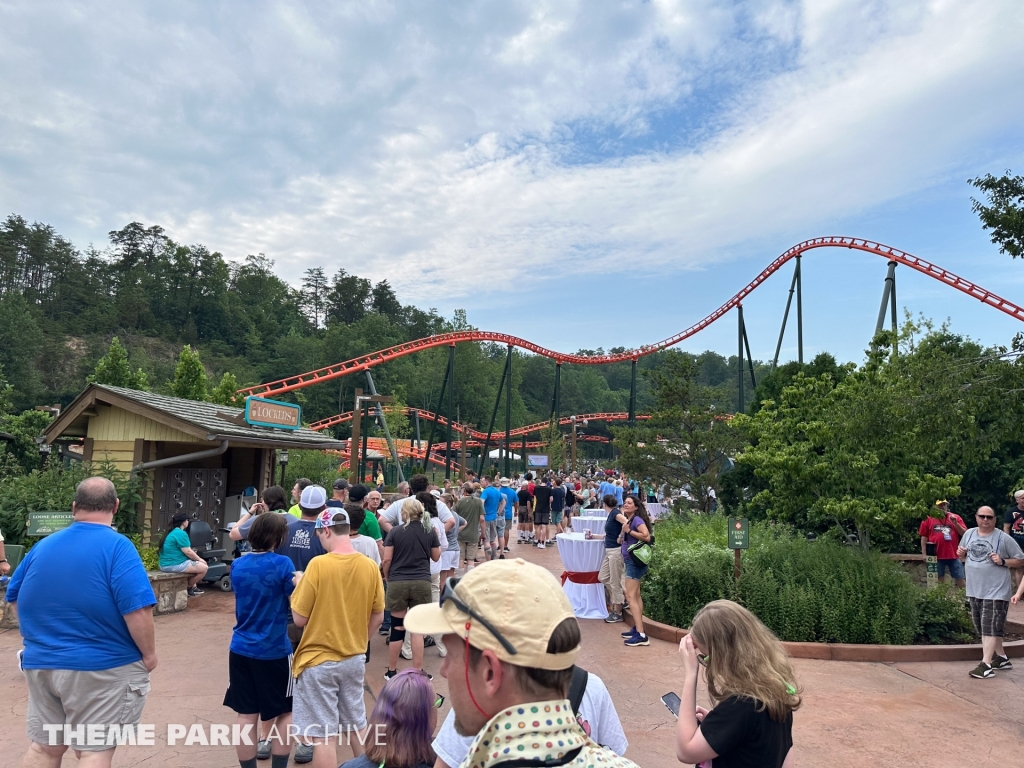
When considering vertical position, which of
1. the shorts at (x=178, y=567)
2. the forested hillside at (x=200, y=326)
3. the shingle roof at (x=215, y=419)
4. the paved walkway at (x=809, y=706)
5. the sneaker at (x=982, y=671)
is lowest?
the paved walkway at (x=809, y=706)

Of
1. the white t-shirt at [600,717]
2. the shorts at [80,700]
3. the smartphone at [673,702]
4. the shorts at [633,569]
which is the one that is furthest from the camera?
the shorts at [633,569]

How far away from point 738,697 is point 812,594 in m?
5.58

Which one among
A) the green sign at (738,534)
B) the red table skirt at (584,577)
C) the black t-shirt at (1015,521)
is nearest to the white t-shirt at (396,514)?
the red table skirt at (584,577)

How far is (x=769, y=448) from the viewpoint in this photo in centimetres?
1031

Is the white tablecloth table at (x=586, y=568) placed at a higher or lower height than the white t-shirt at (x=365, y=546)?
lower

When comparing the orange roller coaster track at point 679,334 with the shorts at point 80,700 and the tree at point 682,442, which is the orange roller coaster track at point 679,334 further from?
the shorts at point 80,700

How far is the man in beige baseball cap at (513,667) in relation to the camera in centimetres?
126

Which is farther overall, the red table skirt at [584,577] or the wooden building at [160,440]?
the wooden building at [160,440]

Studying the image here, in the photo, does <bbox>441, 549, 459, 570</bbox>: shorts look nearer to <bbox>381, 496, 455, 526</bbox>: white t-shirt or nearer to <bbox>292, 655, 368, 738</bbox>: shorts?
<bbox>381, 496, 455, 526</bbox>: white t-shirt

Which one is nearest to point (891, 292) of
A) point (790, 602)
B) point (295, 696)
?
point (790, 602)

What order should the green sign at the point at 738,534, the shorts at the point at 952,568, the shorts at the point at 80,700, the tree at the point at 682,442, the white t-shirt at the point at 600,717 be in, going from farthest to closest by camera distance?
1. the tree at the point at 682,442
2. the shorts at the point at 952,568
3. the green sign at the point at 738,534
4. the shorts at the point at 80,700
5. the white t-shirt at the point at 600,717

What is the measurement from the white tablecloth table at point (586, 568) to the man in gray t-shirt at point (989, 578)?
404 cm

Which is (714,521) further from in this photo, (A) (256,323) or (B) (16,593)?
(A) (256,323)

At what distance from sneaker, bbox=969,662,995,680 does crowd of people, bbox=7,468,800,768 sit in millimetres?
5068
